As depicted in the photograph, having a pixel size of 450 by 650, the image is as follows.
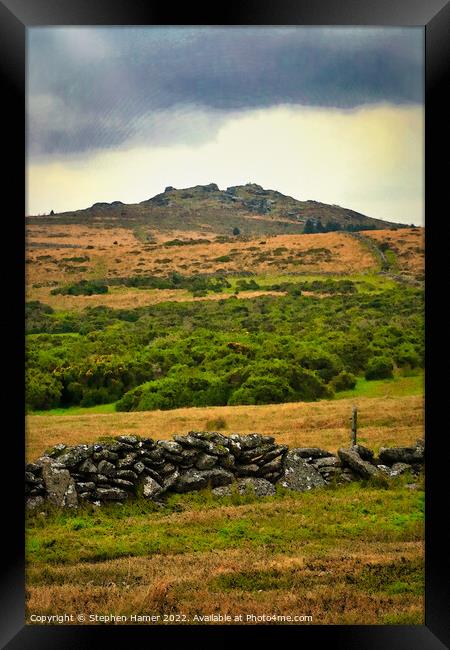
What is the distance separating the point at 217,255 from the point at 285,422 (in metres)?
2.22

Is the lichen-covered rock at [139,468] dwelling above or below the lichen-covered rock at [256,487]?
above

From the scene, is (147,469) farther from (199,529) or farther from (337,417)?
(337,417)

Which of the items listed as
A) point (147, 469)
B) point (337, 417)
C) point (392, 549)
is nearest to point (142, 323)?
point (147, 469)

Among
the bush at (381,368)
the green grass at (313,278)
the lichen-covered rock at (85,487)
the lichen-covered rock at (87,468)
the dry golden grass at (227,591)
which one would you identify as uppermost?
the green grass at (313,278)

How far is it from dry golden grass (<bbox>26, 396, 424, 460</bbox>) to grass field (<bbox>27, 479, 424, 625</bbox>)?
69 centimetres

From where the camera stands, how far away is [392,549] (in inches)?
235

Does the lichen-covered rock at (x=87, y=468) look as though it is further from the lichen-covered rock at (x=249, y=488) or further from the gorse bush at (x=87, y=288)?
the gorse bush at (x=87, y=288)

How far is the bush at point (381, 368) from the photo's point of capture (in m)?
7.55

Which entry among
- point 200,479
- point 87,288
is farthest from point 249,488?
point 87,288

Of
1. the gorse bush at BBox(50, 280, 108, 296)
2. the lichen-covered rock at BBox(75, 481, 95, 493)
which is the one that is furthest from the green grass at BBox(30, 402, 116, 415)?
the gorse bush at BBox(50, 280, 108, 296)

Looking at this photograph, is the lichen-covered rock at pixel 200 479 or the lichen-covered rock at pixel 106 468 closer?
the lichen-covered rock at pixel 106 468

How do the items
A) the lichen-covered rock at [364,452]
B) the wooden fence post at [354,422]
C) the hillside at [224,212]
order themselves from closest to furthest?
the hillside at [224,212] → the lichen-covered rock at [364,452] → the wooden fence post at [354,422]
